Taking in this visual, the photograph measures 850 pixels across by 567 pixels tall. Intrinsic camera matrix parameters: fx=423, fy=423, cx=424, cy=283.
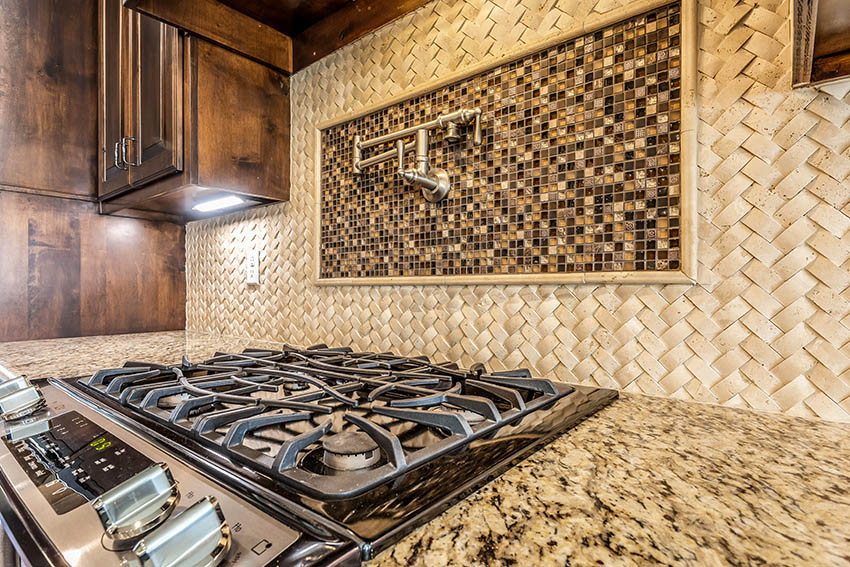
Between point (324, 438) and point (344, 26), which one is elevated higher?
point (344, 26)

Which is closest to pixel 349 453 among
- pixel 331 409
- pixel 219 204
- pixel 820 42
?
pixel 331 409

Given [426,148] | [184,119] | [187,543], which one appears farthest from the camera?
[184,119]

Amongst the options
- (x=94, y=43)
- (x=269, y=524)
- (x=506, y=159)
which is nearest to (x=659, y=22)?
(x=506, y=159)

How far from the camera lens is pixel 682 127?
761 millimetres

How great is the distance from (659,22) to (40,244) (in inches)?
84.8

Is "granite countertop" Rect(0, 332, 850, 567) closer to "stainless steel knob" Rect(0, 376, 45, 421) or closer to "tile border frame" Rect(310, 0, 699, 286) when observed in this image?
"tile border frame" Rect(310, 0, 699, 286)

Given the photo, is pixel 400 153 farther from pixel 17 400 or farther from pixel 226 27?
pixel 17 400

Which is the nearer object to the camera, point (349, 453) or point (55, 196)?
point (349, 453)

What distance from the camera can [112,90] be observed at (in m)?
1.63

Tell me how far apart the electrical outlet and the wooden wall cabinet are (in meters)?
0.20

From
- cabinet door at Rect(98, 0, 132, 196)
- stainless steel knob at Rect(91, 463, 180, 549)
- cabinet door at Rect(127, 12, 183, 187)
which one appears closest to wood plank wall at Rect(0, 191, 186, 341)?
cabinet door at Rect(98, 0, 132, 196)

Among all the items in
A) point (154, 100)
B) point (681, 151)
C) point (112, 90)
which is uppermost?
point (112, 90)

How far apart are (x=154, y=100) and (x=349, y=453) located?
1408mm

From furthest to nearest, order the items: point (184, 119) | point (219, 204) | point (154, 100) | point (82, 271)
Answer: point (82, 271) < point (219, 204) < point (154, 100) < point (184, 119)
